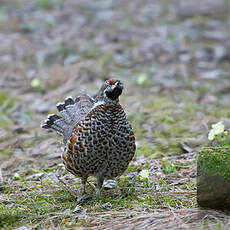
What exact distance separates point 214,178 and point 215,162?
14cm

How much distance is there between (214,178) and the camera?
3768mm

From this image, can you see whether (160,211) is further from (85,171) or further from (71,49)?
(71,49)

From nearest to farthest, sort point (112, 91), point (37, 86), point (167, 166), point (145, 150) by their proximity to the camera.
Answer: point (112, 91) → point (167, 166) → point (145, 150) → point (37, 86)

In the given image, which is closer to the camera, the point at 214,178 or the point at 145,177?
the point at 214,178

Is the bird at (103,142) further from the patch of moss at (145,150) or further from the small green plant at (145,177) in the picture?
the patch of moss at (145,150)

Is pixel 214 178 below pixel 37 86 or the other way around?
below

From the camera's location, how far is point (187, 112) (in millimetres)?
7812

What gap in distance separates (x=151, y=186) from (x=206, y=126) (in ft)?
8.20

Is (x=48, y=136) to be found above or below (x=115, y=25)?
below

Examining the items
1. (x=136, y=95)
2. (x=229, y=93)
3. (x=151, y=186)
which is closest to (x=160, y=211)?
(x=151, y=186)

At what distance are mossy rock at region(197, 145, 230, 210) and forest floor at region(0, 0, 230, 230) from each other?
0.13 meters

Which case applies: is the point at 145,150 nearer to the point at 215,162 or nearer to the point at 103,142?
the point at 103,142

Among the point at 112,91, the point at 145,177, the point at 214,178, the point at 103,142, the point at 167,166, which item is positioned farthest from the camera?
the point at 167,166

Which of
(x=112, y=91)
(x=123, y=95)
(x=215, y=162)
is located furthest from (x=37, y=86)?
(x=215, y=162)
